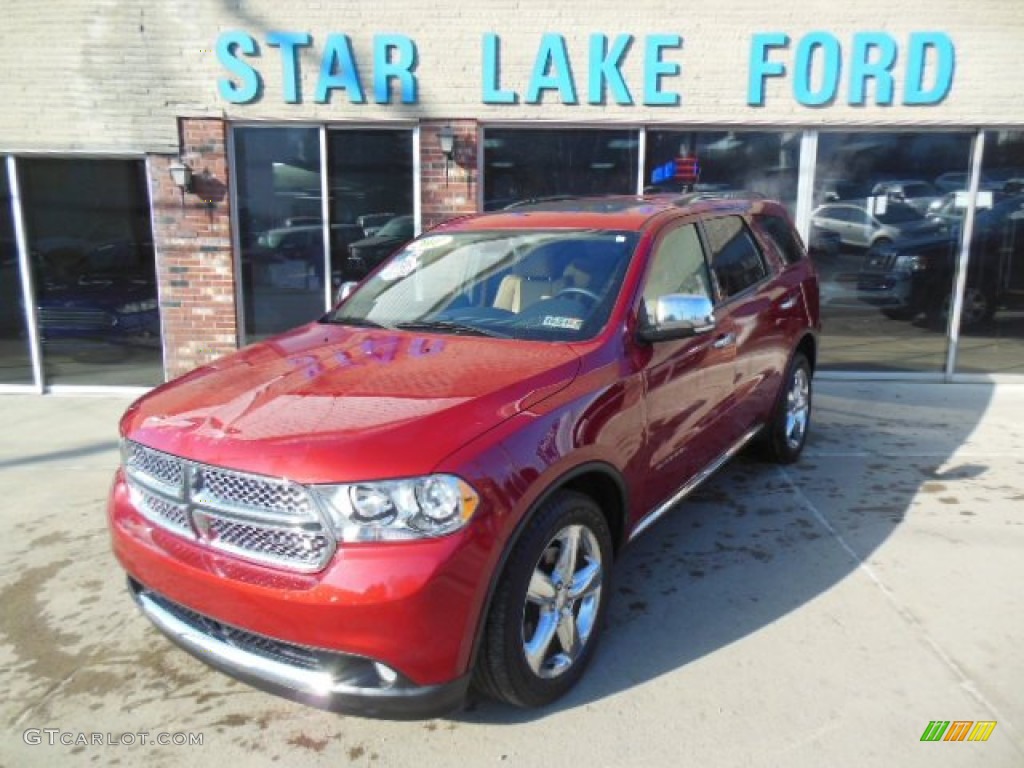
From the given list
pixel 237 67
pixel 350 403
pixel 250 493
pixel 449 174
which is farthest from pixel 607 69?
pixel 250 493

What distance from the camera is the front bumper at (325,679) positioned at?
2289 millimetres

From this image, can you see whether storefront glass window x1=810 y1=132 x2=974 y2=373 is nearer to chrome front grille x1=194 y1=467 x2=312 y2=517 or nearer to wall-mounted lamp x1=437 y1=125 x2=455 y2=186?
wall-mounted lamp x1=437 y1=125 x2=455 y2=186

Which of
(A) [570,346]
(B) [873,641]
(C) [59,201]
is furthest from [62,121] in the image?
(B) [873,641]

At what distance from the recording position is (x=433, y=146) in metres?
7.62

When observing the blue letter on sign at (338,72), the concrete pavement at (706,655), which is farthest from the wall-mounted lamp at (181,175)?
the concrete pavement at (706,655)

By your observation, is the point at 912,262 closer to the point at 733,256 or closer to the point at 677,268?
the point at 733,256

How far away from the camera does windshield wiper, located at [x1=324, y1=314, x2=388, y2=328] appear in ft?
12.0

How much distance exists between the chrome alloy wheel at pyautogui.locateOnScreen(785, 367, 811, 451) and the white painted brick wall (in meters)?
3.26

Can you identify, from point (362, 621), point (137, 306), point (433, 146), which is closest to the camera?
point (362, 621)

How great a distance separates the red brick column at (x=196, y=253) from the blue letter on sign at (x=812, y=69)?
548 cm

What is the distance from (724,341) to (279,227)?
17.8 feet

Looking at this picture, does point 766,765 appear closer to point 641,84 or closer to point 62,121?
point 641,84

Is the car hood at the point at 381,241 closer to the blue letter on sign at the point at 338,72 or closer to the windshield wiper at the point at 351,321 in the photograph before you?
the blue letter on sign at the point at 338,72

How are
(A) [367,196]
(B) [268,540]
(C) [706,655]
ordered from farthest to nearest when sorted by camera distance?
(A) [367,196]
(C) [706,655]
(B) [268,540]
